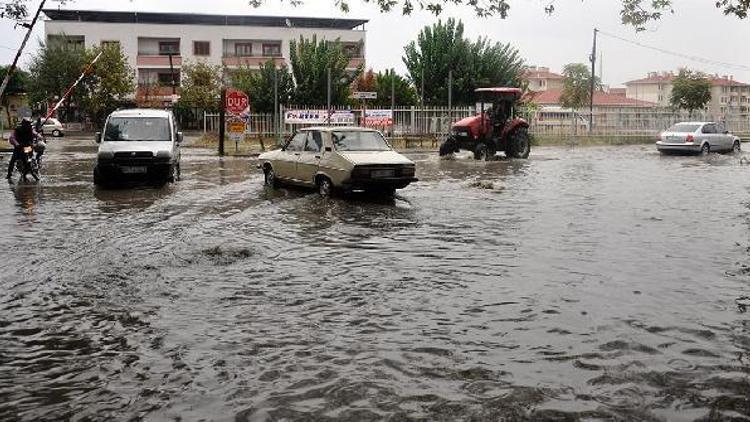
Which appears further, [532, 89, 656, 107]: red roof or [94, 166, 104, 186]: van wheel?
[532, 89, 656, 107]: red roof

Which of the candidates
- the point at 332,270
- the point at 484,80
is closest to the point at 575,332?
the point at 332,270

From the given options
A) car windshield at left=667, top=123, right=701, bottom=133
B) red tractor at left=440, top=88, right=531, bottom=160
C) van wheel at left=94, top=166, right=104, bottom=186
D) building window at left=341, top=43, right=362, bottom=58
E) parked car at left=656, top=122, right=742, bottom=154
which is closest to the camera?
van wheel at left=94, top=166, right=104, bottom=186

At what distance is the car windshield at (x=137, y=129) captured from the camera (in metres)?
17.9

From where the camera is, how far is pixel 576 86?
93.5 metres

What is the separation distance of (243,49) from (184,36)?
5727mm

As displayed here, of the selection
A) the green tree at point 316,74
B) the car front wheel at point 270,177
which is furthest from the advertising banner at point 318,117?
the car front wheel at point 270,177

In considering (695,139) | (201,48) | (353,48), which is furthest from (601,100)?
(695,139)

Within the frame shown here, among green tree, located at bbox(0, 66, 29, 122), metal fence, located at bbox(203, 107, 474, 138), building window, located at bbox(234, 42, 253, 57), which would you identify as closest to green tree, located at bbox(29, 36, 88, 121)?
green tree, located at bbox(0, 66, 29, 122)

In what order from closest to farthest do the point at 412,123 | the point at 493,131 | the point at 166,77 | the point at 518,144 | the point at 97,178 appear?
the point at 97,178 → the point at 493,131 → the point at 518,144 → the point at 412,123 → the point at 166,77

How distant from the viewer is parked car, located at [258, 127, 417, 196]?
45.4 feet

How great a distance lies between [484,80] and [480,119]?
17677 mm

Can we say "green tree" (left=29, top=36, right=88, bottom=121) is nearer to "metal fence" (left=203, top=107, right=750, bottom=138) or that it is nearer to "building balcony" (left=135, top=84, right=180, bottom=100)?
"building balcony" (left=135, top=84, right=180, bottom=100)

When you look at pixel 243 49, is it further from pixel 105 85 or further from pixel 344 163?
pixel 344 163

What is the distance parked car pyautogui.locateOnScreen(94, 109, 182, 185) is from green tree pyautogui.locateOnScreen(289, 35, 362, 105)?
24449 mm
